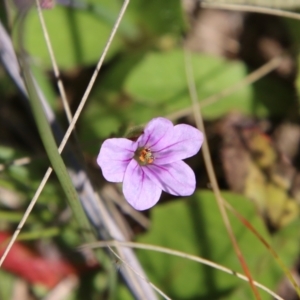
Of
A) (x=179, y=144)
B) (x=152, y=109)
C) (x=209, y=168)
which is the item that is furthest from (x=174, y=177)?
(x=152, y=109)

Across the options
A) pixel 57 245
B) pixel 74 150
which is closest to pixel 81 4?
pixel 74 150

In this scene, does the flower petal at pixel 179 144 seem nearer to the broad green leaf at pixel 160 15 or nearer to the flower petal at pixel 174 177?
the flower petal at pixel 174 177

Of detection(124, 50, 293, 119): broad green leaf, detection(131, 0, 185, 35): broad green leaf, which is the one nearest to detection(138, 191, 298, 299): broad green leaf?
detection(124, 50, 293, 119): broad green leaf

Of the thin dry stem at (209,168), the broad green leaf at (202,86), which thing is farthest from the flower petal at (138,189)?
the broad green leaf at (202,86)

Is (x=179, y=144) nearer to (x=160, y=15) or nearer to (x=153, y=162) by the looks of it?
(x=153, y=162)

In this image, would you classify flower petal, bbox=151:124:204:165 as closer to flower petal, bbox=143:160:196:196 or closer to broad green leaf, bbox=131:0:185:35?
flower petal, bbox=143:160:196:196

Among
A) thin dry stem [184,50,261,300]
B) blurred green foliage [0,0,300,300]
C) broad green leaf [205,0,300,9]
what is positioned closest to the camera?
thin dry stem [184,50,261,300]
